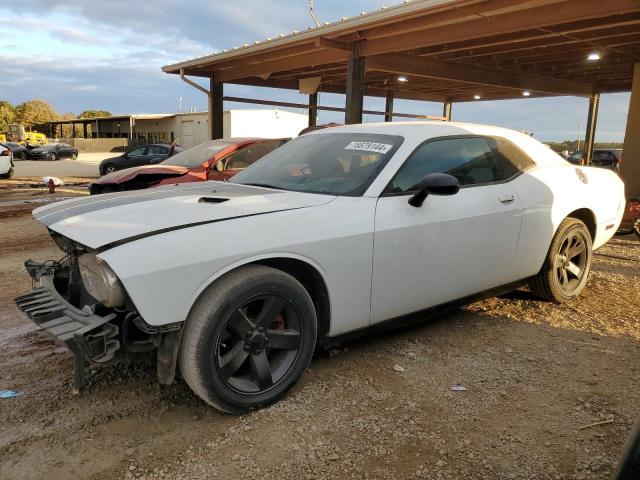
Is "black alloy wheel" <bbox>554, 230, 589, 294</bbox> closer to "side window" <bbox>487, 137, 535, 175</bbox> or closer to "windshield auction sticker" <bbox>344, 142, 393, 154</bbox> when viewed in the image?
"side window" <bbox>487, 137, 535, 175</bbox>

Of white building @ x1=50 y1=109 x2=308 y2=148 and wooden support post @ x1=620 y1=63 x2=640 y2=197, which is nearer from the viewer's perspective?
wooden support post @ x1=620 y1=63 x2=640 y2=197

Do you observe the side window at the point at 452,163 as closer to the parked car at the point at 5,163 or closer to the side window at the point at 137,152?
the parked car at the point at 5,163

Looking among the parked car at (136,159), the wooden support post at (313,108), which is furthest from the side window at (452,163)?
the parked car at (136,159)

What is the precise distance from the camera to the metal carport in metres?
7.59

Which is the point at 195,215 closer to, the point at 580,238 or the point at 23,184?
the point at 580,238

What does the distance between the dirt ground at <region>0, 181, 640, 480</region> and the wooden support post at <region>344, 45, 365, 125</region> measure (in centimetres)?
685

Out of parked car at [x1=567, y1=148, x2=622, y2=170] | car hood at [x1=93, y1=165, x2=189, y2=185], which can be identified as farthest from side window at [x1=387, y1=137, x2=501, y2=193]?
parked car at [x1=567, y1=148, x2=622, y2=170]

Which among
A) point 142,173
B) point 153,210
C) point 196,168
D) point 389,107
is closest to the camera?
point 153,210

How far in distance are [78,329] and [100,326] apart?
109 mm

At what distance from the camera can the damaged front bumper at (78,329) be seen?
2.29 m

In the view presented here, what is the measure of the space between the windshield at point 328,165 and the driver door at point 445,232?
0.19 meters

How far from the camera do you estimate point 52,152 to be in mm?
34062

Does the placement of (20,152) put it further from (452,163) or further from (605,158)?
(452,163)

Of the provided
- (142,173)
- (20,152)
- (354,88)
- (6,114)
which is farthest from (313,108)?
(6,114)
